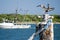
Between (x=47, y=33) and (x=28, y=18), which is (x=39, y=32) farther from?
(x=28, y=18)

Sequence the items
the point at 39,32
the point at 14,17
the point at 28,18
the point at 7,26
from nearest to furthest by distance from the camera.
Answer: the point at 39,32
the point at 7,26
the point at 14,17
the point at 28,18

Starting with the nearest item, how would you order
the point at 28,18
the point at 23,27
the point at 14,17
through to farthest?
1. the point at 23,27
2. the point at 14,17
3. the point at 28,18

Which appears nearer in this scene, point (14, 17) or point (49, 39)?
point (49, 39)

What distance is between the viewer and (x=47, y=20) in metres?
9.23

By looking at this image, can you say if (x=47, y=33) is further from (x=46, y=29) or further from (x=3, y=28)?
(x=3, y=28)

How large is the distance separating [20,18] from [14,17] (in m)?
2.83

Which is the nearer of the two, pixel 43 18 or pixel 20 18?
pixel 43 18

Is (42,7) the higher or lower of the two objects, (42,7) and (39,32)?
the higher

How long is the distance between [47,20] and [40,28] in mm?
301

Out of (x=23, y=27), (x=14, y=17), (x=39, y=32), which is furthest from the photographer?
(x=14, y=17)

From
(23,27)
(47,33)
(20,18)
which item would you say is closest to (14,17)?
(20,18)

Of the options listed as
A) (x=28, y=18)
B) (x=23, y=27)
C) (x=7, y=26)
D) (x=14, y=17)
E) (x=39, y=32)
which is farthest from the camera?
(x=28, y=18)

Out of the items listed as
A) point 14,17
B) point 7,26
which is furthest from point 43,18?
point 14,17

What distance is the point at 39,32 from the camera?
9109 mm
